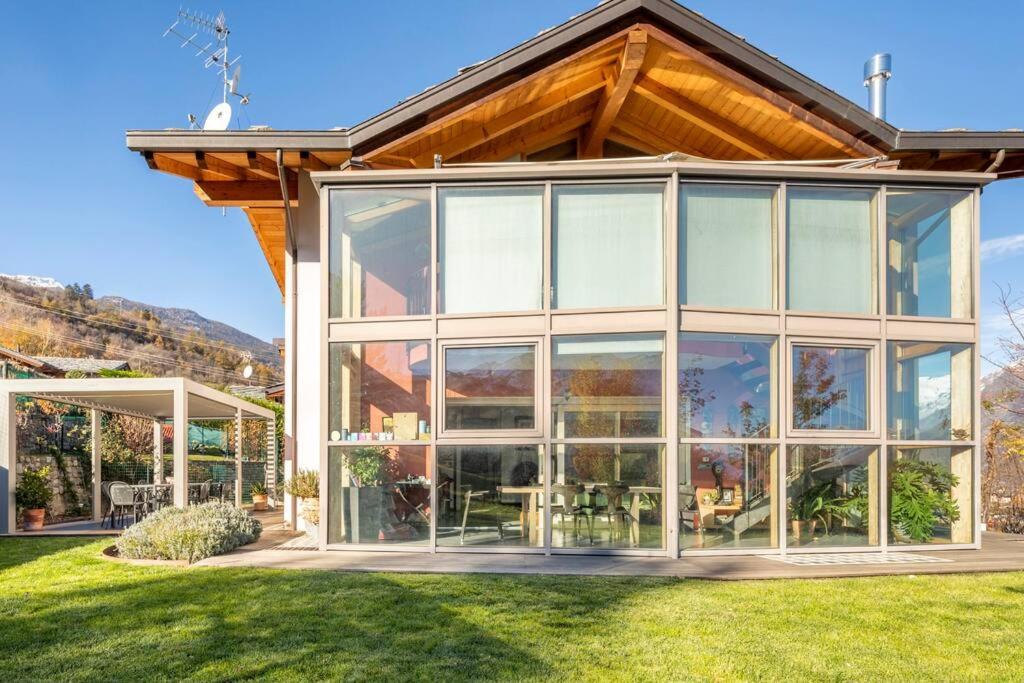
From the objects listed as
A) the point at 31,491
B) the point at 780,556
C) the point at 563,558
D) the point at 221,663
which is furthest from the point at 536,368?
the point at 31,491

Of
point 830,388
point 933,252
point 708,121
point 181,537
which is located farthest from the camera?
point 708,121

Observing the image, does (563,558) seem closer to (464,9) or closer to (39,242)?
(464,9)

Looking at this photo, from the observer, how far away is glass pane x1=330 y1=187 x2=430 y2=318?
8750 mm

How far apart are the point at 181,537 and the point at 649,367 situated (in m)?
5.60

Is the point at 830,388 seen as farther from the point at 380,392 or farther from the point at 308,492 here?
the point at 308,492

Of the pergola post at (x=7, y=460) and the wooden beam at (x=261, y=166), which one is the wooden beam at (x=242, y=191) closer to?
the wooden beam at (x=261, y=166)

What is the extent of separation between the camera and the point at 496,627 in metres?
5.29

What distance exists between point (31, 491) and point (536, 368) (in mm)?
8534

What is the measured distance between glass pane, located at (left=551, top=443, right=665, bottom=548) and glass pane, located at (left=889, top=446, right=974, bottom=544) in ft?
9.59

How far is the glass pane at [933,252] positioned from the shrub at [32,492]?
12.9m

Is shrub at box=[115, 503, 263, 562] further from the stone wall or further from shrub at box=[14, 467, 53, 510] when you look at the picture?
the stone wall

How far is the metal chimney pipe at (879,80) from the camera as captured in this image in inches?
407

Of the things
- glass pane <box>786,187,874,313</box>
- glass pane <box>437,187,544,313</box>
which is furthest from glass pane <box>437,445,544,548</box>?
glass pane <box>786,187,874,313</box>

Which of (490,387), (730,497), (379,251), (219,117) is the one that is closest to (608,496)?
(730,497)
